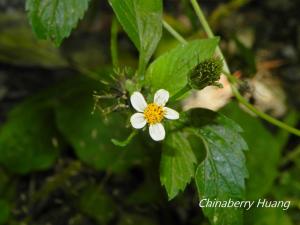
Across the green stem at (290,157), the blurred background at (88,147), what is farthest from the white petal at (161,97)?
the green stem at (290,157)

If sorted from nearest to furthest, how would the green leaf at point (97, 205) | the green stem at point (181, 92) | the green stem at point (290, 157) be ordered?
the green stem at point (181, 92) < the green leaf at point (97, 205) < the green stem at point (290, 157)

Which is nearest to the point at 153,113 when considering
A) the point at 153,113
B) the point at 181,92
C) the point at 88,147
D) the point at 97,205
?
the point at 153,113

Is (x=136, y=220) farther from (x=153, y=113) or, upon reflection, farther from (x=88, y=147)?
(x=153, y=113)

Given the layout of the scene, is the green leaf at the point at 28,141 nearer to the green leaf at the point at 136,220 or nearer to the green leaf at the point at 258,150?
the green leaf at the point at 136,220

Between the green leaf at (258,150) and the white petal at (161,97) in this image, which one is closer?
the white petal at (161,97)

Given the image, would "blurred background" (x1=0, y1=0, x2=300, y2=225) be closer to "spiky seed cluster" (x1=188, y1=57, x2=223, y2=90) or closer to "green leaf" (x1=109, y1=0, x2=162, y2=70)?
"green leaf" (x1=109, y1=0, x2=162, y2=70)

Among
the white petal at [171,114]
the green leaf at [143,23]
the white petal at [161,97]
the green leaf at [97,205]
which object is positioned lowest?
the green leaf at [97,205]
